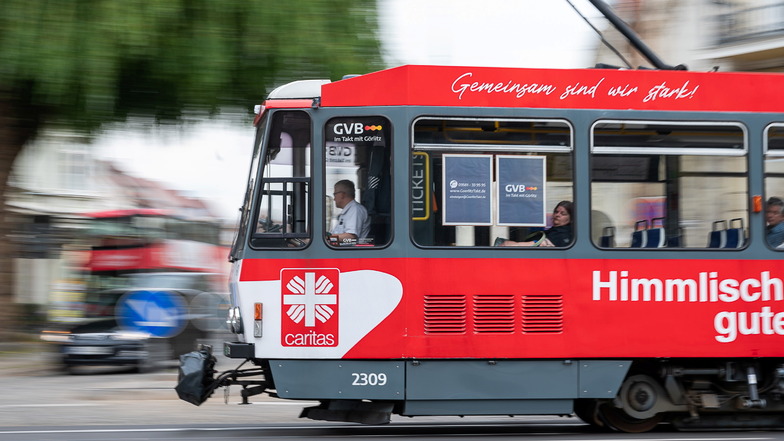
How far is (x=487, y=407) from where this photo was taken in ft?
28.6

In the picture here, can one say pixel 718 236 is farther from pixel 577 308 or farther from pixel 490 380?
pixel 490 380

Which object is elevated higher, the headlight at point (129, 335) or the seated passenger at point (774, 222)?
the seated passenger at point (774, 222)

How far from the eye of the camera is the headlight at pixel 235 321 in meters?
8.75

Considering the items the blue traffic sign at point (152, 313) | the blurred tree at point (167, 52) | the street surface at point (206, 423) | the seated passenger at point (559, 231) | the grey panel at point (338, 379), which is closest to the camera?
the grey panel at point (338, 379)

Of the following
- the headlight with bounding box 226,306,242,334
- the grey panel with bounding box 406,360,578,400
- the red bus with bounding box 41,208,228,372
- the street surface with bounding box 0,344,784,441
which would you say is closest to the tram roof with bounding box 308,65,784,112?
the headlight with bounding box 226,306,242,334

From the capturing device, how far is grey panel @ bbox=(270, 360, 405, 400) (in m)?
8.64

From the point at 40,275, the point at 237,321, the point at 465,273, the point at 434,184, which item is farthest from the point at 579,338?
the point at 40,275

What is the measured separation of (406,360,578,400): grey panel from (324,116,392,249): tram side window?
45.8 inches

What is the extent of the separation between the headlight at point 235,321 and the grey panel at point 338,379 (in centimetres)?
42

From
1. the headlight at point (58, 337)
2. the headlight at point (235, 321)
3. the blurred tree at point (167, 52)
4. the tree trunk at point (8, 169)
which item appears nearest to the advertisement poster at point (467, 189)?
the headlight at point (235, 321)

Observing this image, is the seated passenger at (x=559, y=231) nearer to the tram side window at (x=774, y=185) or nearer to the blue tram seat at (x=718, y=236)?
the blue tram seat at (x=718, y=236)

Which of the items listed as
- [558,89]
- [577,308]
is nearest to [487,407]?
[577,308]

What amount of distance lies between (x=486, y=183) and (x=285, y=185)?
1701mm

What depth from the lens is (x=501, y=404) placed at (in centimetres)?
875
